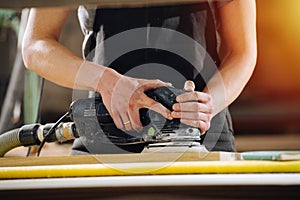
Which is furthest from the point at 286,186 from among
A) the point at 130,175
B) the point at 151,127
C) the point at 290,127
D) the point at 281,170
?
the point at 290,127

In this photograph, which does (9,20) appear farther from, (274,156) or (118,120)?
(274,156)

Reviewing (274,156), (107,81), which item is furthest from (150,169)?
(107,81)

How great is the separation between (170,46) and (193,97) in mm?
239

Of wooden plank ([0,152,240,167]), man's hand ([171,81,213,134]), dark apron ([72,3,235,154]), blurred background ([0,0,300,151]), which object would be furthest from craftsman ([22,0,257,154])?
blurred background ([0,0,300,151])

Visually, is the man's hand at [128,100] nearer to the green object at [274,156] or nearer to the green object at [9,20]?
the green object at [274,156]

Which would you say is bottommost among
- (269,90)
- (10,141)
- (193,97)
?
(269,90)

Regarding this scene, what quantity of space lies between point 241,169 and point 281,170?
5 cm

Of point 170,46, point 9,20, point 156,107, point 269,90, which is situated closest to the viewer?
point 156,107

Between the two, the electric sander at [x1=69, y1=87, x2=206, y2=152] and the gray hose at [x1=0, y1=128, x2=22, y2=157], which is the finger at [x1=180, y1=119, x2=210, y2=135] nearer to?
the electric sander at [x1=69, y1=87, x2=206, y2=152]

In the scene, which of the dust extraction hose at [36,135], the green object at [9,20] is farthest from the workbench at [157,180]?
the green object at [9,20]

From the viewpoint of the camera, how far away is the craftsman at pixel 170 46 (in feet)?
3.92

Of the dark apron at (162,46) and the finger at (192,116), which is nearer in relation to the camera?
the finger at (192,116)

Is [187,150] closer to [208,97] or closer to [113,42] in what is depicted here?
[208,97]

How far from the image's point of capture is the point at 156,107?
100 centimetres
